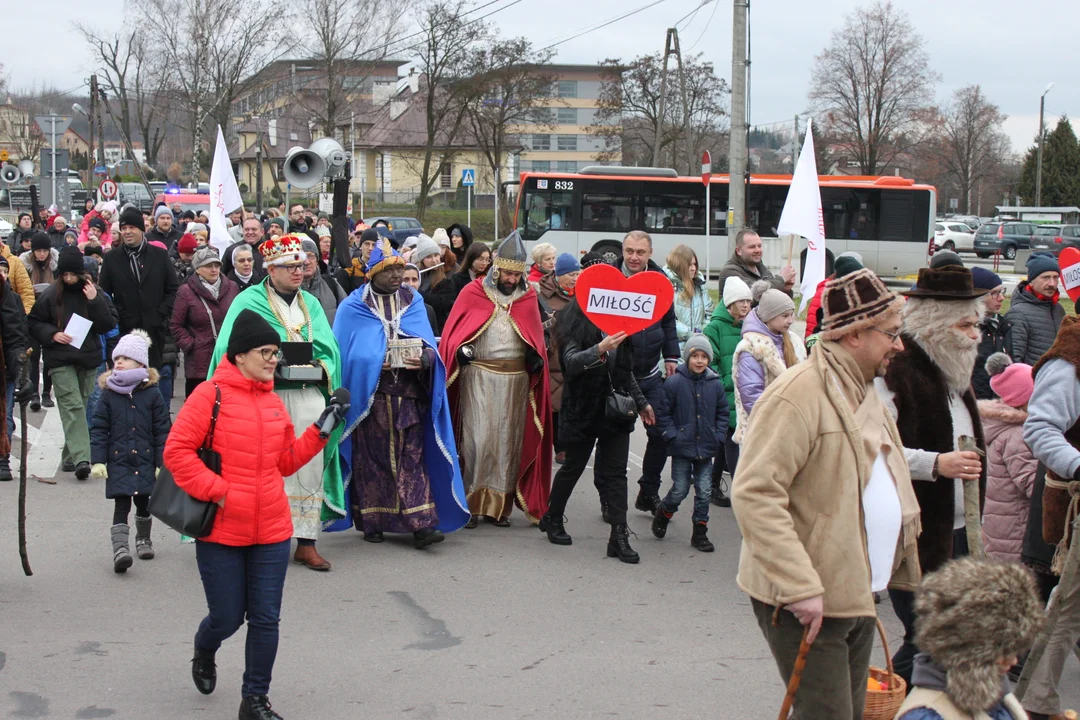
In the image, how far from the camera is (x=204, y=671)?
5109mm

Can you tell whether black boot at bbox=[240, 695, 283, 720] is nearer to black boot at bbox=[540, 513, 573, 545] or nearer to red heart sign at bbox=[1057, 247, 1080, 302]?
black boot at bbox=[540, 513, 573, 545]

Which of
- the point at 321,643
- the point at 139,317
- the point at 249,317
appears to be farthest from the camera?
the point at 139,317

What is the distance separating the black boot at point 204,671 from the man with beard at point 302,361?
184 centimetres

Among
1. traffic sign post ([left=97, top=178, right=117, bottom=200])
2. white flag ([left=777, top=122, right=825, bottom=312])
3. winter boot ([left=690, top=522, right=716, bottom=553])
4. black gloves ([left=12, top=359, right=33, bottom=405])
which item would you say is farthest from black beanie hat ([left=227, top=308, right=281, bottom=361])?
traffic sign post ([left=97, top=178, right=117, bottom=200])

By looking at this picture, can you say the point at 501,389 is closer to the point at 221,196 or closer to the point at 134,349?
the point at 134,349

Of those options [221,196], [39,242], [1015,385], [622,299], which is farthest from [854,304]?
[221,196]

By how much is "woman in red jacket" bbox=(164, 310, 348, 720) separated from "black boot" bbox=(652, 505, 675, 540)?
3660mm

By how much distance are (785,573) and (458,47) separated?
49199 mm

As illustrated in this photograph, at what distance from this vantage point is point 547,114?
5794cm

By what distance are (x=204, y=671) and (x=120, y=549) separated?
83.7 inches

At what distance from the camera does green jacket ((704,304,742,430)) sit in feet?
27.2

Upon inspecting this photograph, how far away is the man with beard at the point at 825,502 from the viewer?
11.2ft

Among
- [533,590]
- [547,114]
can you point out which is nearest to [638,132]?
[547,114]

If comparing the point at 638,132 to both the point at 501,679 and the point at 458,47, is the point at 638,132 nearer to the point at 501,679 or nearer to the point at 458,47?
the point at 458,47
